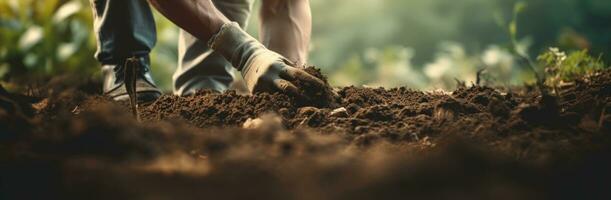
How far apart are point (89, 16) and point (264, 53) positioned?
3.84 meters

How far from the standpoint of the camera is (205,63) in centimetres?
312

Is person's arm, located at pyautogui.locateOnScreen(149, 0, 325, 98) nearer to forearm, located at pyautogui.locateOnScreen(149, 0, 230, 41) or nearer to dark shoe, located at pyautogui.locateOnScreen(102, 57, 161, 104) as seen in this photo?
forearm, located at pyautogui.locateOnScreen(149, 0, 230, 41)

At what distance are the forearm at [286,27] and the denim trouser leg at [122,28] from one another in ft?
1.71

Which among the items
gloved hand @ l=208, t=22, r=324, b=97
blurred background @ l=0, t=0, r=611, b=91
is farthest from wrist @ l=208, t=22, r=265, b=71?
blurred background @ l=0, t=0, r=611, b=91

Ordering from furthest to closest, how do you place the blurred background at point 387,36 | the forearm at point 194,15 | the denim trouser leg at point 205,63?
the blurred background at point 387,36, the denim trouser leg at point 205,63, the forearm at point 194,15

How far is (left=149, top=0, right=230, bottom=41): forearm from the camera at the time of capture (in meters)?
2.11

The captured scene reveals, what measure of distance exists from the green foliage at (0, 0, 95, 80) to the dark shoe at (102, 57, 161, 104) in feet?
7.48

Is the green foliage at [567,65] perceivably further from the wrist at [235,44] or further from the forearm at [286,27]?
the wrist at [235,44]

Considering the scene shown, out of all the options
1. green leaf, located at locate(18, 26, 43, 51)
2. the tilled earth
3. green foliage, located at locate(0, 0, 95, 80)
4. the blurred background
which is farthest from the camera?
the blurred background

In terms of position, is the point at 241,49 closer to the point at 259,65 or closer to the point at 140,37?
the point at 259,65

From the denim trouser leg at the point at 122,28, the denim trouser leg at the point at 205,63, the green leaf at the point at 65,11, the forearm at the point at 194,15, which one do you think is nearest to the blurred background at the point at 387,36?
the green leaf at the point at 65,11

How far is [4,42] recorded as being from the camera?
5.05m

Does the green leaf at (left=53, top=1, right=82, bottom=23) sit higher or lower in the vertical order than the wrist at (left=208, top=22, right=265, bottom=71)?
higher

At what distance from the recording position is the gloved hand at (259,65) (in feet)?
6.56
